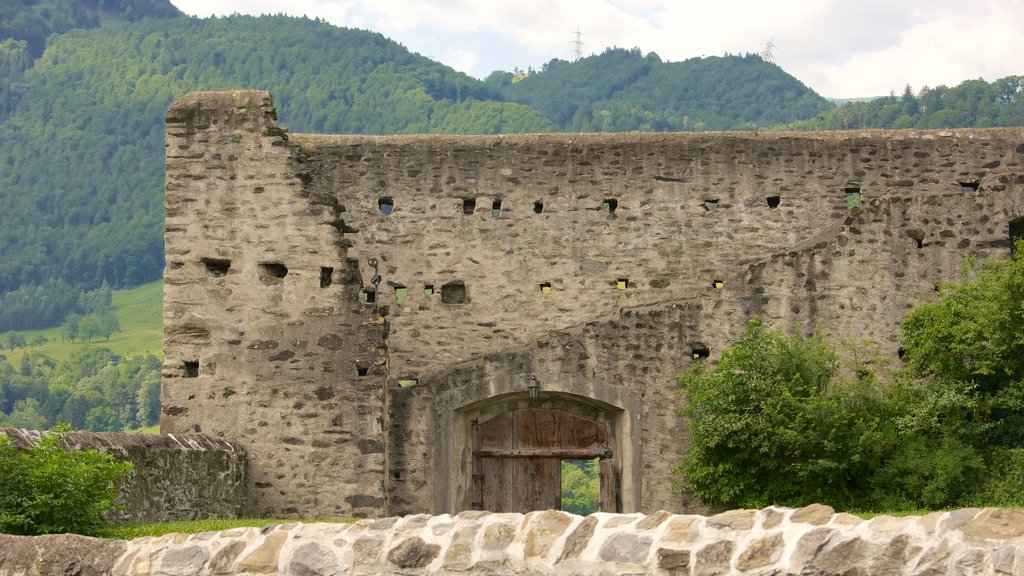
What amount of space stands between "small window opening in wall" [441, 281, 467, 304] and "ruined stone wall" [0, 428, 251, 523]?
3660 millimetres

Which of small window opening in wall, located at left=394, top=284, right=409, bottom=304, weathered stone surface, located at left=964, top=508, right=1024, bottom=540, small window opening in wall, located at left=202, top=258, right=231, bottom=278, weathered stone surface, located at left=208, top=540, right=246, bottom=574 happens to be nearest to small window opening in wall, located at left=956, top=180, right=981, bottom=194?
small window opening in wall, located at left=394, top=284, right=409, bottom=304

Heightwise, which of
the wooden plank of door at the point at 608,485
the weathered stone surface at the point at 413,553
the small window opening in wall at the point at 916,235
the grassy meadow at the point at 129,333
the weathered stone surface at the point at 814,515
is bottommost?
the grassy meadow at the point at 129,333

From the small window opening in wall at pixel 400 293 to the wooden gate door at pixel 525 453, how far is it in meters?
1.98

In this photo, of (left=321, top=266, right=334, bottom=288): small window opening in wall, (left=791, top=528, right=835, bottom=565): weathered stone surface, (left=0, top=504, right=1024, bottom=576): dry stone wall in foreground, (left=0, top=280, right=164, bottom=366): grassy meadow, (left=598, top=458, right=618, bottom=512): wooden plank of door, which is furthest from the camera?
(left=0, top=280, right=164, bottom=366): grassy meadow

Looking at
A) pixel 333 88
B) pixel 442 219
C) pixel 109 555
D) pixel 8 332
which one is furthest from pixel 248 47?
pixel 109 555

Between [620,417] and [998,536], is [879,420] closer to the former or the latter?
[620,417]

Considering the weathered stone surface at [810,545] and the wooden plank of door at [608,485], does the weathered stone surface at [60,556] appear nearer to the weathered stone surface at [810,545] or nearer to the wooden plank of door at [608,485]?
the weathered stone surface at [810,545]

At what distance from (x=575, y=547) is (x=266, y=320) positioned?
27.7 feet

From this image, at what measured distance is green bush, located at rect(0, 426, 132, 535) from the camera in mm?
12172

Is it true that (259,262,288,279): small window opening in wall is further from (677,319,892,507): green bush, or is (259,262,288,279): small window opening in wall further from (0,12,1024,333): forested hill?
(0,12,1024,333): forested hill

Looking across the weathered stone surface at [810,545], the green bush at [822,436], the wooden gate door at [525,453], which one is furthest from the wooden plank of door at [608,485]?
the weathered stone surface at [810,545]

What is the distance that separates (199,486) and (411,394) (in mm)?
3430

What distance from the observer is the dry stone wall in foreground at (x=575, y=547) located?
8.84m

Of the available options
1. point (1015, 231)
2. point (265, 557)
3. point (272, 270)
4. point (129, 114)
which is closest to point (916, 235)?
point (1015, 231)
